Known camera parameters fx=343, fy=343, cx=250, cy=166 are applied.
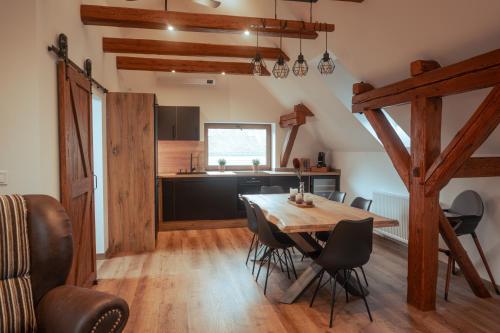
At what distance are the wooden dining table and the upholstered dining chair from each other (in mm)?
1471

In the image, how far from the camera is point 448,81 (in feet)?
8.61

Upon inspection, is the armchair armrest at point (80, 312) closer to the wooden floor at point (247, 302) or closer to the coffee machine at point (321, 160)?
the wooden floor at point (247, 302)

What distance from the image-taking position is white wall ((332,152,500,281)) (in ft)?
11.0

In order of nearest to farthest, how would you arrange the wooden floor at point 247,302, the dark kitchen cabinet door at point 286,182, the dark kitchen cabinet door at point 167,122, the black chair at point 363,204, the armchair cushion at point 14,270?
1. the armchair cushion at point 14,270
2. the wooden floor at point 247,302
3. the black chair at point 363,204
4. the dark kitchen cabinet door at point 167,122
5. the dark kitchen cabinet door at point 286,182

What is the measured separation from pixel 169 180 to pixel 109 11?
9.56 ft

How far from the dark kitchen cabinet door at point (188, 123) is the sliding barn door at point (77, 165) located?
2485 mm

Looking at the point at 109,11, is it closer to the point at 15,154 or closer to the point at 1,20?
the point at 1,20

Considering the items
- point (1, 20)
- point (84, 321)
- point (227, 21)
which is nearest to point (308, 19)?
point (227, 21)

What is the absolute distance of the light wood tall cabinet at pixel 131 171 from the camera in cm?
440

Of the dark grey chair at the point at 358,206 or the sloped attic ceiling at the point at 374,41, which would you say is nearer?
the sloped attic ceiling at the point at 374,41

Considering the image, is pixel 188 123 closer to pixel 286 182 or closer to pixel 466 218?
pixel 286 182

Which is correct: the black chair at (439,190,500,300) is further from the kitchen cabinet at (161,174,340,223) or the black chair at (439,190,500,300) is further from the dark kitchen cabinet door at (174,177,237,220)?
the dark kitchen cabinet door at (174,177,237,220)

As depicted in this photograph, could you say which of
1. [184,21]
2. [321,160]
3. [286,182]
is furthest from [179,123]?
[321,160]

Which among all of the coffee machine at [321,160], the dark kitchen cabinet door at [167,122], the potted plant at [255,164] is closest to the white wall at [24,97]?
the dark kitchen cabinet door at [167,122]
